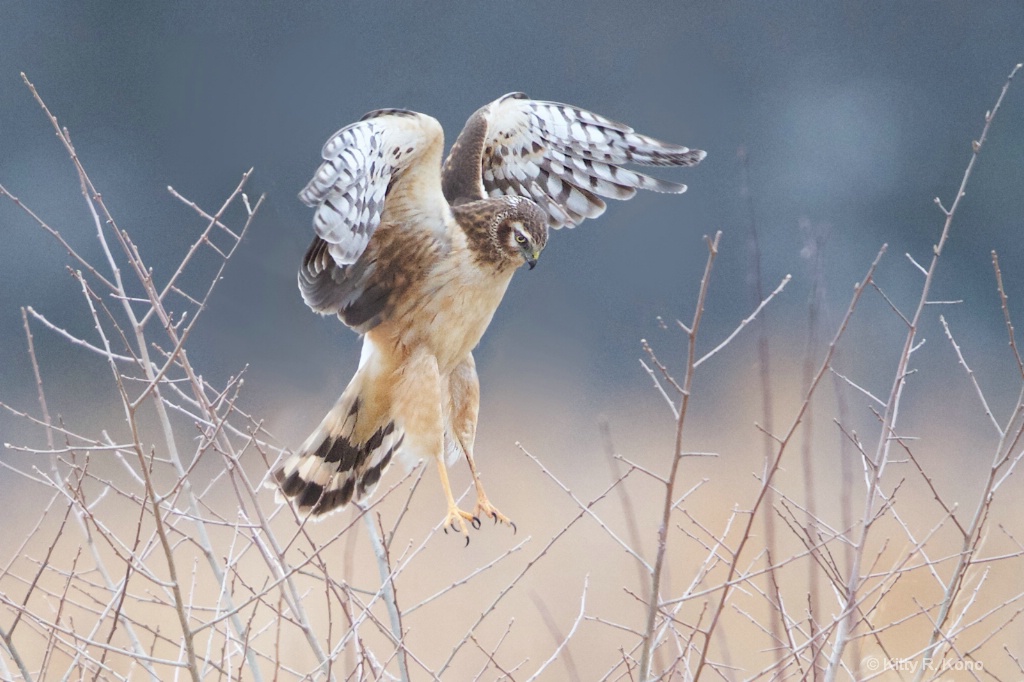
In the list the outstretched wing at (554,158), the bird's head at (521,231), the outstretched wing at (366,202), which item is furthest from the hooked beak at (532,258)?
the outstretched wing at (554,158)

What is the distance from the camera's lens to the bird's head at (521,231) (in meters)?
1.66

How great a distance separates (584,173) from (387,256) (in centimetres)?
49

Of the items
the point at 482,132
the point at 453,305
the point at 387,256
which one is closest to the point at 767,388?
the point at 453,305

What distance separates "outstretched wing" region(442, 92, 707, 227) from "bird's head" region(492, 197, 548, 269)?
24 cm

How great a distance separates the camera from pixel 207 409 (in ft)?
3.96

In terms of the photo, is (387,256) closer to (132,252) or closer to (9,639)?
(132,252)

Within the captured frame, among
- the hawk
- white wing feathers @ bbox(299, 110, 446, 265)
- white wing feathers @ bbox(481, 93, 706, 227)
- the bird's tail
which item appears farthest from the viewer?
white wing feathers @ bbox(481, 93, 706, 227)

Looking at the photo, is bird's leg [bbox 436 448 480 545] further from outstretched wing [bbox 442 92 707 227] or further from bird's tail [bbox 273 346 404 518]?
outstretched wing [bbox 442 92 707 227]

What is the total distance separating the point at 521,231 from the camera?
5.42 ft

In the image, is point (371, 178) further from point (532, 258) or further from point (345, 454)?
point (345, 454)

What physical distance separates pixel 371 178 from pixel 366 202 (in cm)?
6

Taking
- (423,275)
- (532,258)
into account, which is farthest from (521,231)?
(423,275)

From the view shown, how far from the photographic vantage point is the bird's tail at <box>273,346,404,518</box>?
1851 mm

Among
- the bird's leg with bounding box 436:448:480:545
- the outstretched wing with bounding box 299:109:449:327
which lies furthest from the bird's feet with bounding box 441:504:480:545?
the outstretched wing with bounding box 299:109:449:327
